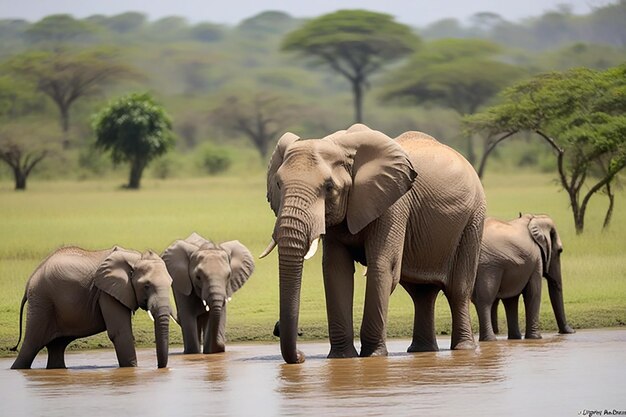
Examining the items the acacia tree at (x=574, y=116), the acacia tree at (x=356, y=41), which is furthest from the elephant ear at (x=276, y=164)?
the acacia tree at (x=356, y=41)

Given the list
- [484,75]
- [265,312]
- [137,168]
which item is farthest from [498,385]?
[484,75]

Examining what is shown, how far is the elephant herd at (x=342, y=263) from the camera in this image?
12.1 meters

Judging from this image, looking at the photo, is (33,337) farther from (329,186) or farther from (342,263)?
(329,186)

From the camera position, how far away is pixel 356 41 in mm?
65375

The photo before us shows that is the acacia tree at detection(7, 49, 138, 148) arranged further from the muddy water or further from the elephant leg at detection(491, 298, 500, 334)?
the muddy water

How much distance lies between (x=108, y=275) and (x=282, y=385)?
2.82 metres

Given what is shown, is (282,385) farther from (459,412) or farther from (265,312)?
(265,312)

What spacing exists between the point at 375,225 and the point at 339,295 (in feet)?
1.84

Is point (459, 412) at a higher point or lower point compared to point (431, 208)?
lower

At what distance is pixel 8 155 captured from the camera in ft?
162

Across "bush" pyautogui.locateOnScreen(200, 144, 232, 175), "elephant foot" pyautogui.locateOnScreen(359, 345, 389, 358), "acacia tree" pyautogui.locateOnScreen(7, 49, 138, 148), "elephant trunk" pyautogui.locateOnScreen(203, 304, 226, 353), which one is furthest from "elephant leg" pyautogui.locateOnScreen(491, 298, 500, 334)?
"acacia tree" pyautogui.locateOnScreen(7, 49, 138, 148)

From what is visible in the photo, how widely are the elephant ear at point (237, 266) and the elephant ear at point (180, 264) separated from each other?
1.17 feet

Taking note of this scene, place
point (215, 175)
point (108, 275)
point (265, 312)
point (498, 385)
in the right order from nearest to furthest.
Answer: point (498, 385) → point (108, 275) → point (265, 312) → point (215, 175)

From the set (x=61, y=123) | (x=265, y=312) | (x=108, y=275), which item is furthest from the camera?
(x=61, y=123)
